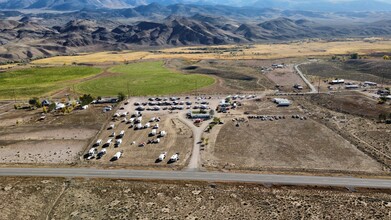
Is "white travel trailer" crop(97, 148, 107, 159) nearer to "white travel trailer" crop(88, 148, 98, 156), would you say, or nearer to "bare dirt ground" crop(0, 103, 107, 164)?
"white travel trailer" crop(88, 148, 98, 156)

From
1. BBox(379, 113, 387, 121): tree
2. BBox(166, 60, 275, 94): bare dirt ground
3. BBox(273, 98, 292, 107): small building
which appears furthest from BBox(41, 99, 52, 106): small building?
BBox(379, 113, 387, 121): tree

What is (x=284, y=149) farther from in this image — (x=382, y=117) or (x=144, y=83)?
(x=144, y=83)

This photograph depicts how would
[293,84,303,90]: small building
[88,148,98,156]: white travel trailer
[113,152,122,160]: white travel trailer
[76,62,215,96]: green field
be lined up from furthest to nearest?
[76,62,215,96]: green field < [293,84,303,90]: small building < [88,148,98,156]: white travel trailer < [113,152,122,160]: white travel trailer

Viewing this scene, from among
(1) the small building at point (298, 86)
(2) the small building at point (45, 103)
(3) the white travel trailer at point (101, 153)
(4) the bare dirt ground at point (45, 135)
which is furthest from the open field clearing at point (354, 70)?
(2) the small building at point (45, 103)

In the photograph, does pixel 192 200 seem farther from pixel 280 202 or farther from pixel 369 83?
pixel 369 83

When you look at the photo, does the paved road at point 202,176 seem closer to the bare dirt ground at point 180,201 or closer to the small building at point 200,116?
the bare dirt ground at point 180,201

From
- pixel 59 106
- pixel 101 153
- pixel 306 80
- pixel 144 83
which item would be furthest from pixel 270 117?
pixel 144 83
